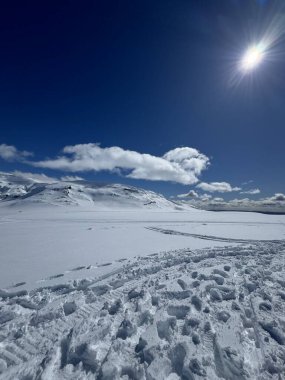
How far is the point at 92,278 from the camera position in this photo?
6.93 m

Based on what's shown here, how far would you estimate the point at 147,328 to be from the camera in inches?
175

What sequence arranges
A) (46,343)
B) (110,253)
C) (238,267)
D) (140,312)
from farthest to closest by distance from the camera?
(110,253) → (238,267) → (140,312) → (46,343)

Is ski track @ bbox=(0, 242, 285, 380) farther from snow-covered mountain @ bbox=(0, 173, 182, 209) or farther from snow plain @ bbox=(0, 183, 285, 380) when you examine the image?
snow-covered mountain @ bbox=(0, 173, 182, 209)

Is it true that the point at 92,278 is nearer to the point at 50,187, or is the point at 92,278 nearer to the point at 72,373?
the point at 72,373

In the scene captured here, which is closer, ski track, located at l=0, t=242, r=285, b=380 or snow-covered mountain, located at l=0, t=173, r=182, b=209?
ski track, located at l=0, t=242, r=285, b=380

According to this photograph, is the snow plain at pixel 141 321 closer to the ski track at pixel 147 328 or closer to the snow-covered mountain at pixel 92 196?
the ski track at pixel 147 328

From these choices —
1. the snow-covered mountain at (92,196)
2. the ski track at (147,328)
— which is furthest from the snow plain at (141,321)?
the snow-covered mountain at (92,196)

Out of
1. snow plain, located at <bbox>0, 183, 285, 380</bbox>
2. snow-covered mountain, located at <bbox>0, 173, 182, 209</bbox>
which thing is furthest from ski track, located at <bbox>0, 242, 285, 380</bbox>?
snow-covered mountain, located at <bbox>0, 173, 182, 209</bbox>

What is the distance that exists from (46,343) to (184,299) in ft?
→ 10.5

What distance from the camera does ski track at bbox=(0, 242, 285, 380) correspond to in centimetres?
344

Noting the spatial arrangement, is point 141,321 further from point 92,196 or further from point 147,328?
point 92,196

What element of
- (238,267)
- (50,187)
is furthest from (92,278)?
(50,187)

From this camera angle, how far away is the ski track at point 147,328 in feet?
11.3

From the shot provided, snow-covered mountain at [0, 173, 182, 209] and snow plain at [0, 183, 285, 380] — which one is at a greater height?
snow-covered mountain at [0, 173, 182, 209]
